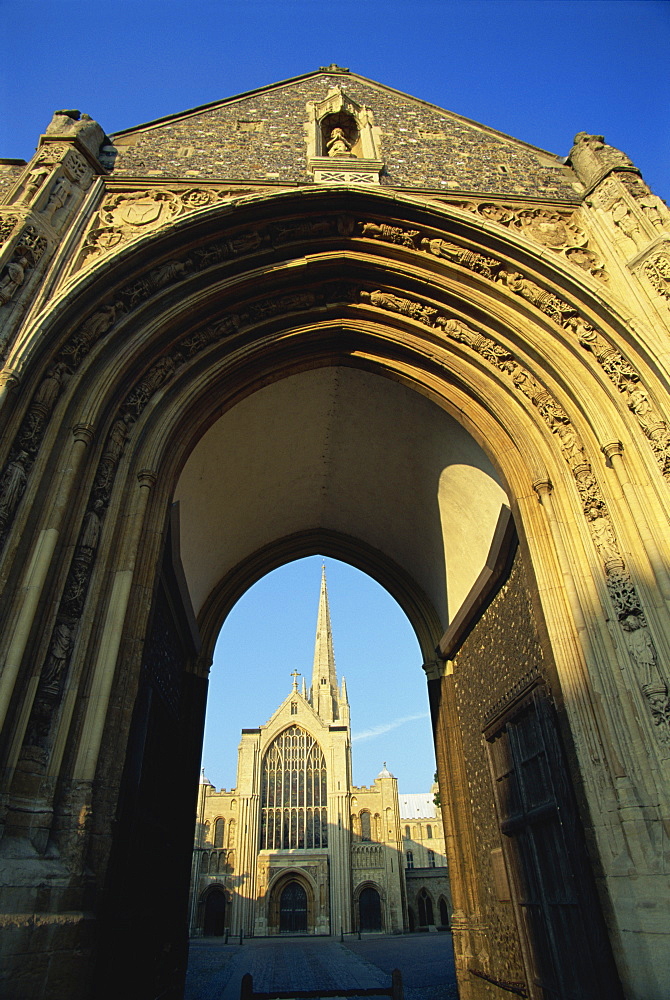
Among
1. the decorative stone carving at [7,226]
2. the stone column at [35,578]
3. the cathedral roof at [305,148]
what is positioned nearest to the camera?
the stone column at [35,578]

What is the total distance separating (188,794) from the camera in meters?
7.36

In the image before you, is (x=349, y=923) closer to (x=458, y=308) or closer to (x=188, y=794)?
(x=188, y=794)


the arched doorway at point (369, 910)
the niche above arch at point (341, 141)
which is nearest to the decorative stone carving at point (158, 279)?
the niche above arch at point (341, 141)

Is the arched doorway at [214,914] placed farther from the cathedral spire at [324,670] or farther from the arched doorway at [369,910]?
the cathedral spire at [324,670]

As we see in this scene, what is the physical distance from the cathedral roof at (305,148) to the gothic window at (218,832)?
47425 millimetres

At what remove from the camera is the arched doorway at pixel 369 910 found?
1615 inches

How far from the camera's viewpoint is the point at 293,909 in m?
40.7

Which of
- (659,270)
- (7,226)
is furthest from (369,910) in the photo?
(7,226)

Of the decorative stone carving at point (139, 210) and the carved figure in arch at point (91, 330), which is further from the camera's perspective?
the decorative stone carving at point (139, 210)

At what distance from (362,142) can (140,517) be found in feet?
18.9

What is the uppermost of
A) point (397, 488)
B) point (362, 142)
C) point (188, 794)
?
point (362, 142)

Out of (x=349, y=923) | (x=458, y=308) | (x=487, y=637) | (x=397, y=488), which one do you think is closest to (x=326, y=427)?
(x=397, y=488)

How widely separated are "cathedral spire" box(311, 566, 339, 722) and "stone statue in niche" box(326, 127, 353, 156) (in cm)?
5299

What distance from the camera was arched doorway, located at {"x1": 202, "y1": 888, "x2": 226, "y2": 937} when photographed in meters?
39.3
